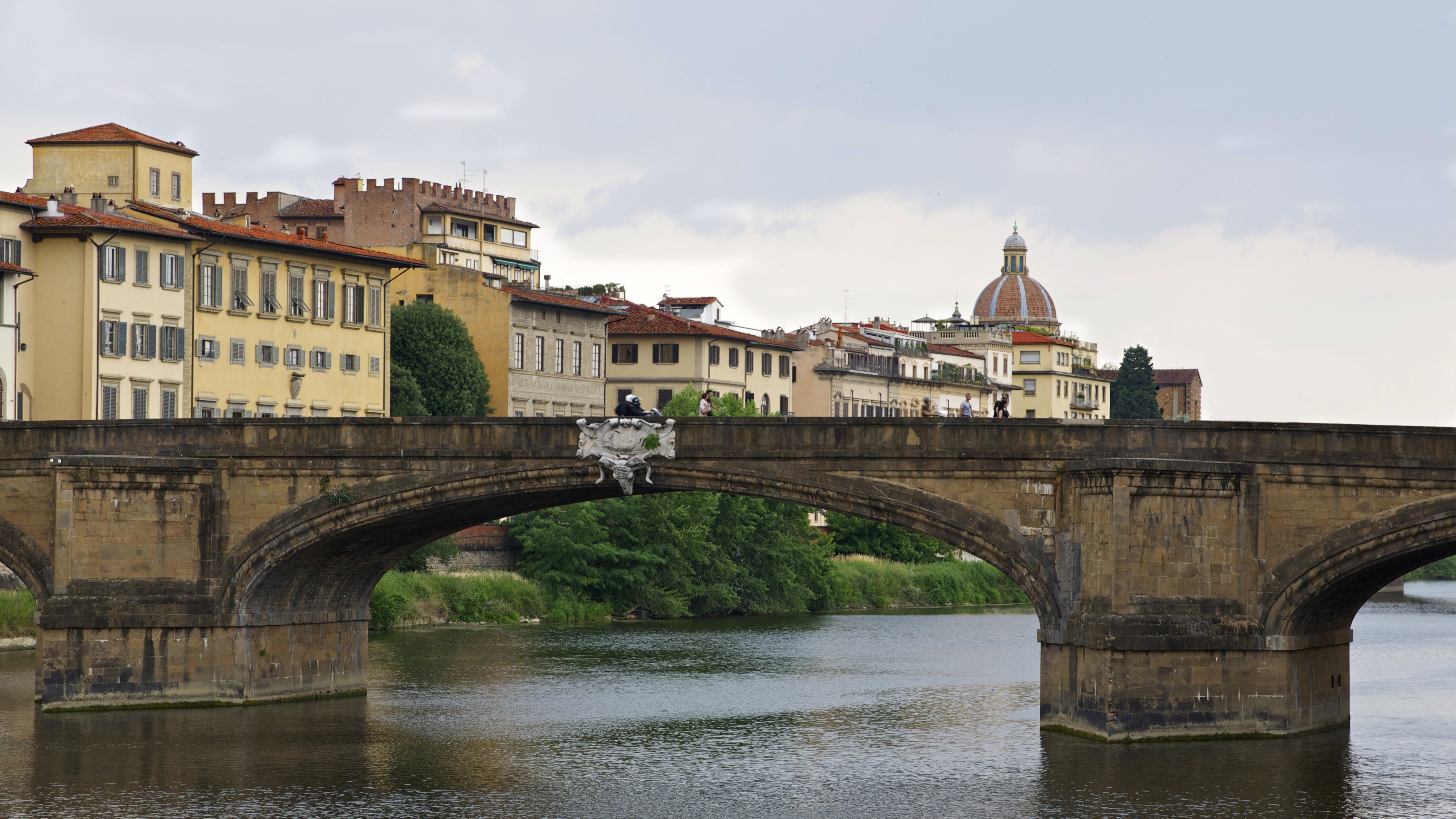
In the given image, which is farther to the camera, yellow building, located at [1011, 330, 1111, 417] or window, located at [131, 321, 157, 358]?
yellow building, located at [1011, 330, 1111, 417]

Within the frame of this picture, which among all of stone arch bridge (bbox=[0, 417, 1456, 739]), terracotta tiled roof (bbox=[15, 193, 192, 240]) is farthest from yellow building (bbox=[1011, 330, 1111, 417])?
stone arch bridge (bbox=[0, 417, 1456, 739])

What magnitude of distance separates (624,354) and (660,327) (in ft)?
6.87

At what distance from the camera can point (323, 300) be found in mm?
72250

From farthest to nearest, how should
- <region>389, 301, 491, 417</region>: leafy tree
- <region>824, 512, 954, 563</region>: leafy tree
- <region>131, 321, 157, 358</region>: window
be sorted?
1. <region>824, 512, 954, 563</region>: leafy tree
2. <region>389, 301, 491, 417</region>: leafy tree
3. <region>131, 321, 157, 358</region>: window

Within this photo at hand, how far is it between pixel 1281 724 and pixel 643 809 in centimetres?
1229

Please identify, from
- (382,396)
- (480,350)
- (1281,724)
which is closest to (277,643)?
(1281,724)

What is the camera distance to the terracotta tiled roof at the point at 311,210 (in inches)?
3757

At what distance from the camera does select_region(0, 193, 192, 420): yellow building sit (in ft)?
204

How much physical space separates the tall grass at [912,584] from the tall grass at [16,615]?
34133mm

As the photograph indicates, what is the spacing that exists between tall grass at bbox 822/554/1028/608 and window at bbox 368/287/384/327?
68.8ft

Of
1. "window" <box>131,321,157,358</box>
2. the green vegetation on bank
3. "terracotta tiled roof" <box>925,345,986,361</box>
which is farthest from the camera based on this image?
the green vegetation on bank

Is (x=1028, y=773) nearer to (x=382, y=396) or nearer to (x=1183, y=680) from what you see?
(x=1183, y=680)

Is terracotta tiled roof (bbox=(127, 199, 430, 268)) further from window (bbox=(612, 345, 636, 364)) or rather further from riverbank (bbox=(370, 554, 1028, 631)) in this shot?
window (bbox=(612, 345, 636, 364))

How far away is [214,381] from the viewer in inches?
2692
